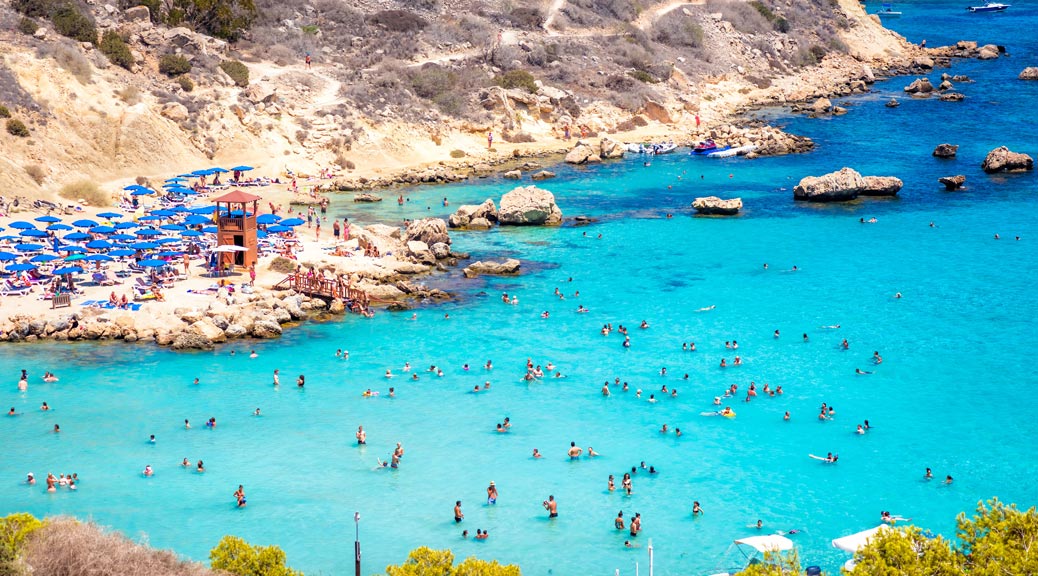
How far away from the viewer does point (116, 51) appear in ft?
289

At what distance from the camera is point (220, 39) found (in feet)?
327

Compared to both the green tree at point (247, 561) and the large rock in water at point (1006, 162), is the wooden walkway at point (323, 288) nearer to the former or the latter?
the green tree at point (247, 561)

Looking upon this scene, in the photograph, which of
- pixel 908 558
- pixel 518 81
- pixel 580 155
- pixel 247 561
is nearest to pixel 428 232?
pixel 580 155

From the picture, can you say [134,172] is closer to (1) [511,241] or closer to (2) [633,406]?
(1) [511,241]

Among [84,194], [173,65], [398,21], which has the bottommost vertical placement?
[84,194]

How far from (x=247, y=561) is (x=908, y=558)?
15774 mm

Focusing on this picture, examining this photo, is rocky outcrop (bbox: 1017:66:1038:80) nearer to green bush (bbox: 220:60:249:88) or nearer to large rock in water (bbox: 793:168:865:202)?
large rock in water (bbox: 793:168:865:202)

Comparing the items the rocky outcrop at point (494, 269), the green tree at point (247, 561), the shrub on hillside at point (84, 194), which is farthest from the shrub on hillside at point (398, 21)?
the green tree at point (247, 561)

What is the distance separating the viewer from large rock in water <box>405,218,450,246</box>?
224 ft

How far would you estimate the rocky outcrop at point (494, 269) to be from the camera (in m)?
64.7

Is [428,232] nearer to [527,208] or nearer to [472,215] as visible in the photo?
[472,215]

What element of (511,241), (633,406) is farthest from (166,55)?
(633,406)

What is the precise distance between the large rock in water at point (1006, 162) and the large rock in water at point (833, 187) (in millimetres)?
13991

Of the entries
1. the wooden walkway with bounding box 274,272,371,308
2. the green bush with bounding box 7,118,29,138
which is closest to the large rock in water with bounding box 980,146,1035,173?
the wooden walkway with bounding box 274,272,371,308
